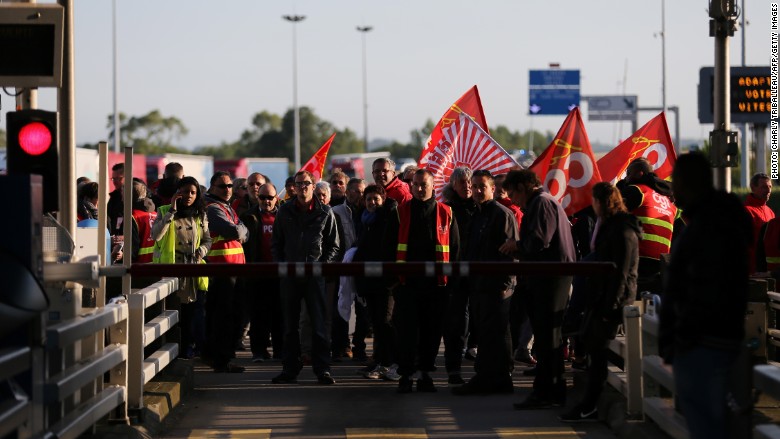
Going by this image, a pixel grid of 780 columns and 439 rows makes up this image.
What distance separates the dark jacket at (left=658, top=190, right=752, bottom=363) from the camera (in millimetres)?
5973

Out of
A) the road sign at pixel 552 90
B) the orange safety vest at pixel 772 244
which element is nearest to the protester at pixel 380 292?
the orange safety vest at pixel 772 244

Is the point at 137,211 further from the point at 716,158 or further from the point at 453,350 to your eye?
the point at 716,158

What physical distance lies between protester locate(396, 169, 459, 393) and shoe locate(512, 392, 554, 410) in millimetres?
1320

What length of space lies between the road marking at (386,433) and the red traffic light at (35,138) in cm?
289

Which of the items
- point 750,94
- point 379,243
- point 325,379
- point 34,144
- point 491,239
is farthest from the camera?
point 750,94

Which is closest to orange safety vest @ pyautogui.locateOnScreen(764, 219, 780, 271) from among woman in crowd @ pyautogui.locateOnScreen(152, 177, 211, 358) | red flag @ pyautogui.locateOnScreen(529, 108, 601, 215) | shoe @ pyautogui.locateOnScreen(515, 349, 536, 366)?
red flag @ pyautogui.locateOnScreen(529, 108, 601, 215)

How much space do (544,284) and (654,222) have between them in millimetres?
2605

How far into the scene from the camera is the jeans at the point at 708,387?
5980 mm

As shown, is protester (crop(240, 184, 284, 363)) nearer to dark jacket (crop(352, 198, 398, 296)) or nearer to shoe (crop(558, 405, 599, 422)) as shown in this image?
dark jacket (crop(352, 198, 398, 296))

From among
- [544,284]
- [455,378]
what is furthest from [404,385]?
[544,284]

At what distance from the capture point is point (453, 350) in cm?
1234

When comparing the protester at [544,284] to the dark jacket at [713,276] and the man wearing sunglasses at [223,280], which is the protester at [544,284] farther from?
the dark jacket at [713,276]

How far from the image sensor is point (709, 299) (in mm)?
5973

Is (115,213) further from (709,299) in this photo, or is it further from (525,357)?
(709,299)
